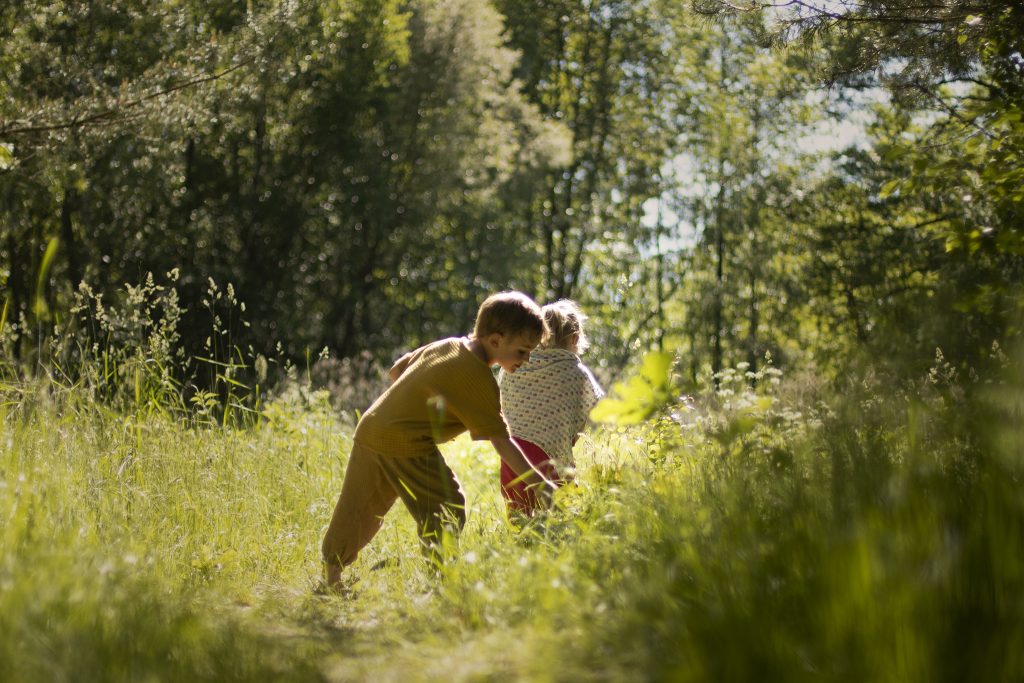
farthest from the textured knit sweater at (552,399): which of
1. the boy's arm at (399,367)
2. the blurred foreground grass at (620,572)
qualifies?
the boy's arm at (399,367)

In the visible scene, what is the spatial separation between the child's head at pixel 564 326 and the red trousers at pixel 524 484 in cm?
59

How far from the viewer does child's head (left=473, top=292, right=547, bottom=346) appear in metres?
4.28

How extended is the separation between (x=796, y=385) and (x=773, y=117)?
1534cm

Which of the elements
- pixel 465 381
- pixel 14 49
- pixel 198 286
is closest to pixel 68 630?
pixel 465 381

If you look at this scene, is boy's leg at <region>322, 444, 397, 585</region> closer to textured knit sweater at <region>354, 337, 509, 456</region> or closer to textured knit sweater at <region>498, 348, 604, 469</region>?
textured knit sweater at <region>354, 337, 509, 456</region>

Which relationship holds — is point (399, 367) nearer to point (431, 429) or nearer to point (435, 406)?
point (431, 429)

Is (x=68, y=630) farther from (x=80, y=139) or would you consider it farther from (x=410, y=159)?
(x=410, y=159)

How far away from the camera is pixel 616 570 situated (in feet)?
9.66

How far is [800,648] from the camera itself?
213cm

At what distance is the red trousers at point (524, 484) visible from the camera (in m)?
4.93

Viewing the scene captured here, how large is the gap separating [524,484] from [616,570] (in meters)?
2.20

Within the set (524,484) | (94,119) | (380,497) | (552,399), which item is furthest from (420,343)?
(380,497)

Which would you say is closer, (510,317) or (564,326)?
(510,317)

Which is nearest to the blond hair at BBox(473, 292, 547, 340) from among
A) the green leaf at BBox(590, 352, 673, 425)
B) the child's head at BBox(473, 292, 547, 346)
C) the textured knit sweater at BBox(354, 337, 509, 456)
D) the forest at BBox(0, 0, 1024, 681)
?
the child's head at BBox(473, 292, 547, 346)
